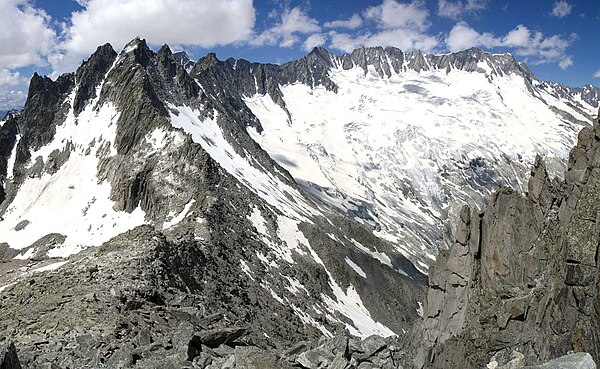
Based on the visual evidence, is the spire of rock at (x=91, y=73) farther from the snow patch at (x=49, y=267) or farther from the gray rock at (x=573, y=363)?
the gray rock at (x=573, y=363)

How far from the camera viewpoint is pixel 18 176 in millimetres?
139625

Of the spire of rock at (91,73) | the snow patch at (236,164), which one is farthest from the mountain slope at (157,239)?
the snow patch at (236,164)

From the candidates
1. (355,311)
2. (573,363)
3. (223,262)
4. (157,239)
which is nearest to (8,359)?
(573,363)

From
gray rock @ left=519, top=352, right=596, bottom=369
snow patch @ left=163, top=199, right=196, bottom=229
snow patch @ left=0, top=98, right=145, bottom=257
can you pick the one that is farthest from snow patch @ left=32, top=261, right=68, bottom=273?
snow patch @ left=0, top=98, right=145, bottom=257

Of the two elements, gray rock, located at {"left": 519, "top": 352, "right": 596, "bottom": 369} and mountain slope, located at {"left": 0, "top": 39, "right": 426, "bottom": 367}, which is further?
mountain slope, located at {"left": 0, "top": 39, "right": 426, "bottom": 367}

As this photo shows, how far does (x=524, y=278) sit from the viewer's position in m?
21.7

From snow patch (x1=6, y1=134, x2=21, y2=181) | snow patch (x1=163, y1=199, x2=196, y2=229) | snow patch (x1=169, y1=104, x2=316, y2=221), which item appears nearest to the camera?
snow patch (x1=163, y1=199, x2=196, y2=229)

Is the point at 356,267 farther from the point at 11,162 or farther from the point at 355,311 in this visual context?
the point at 11,162

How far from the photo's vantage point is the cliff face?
54.8ft

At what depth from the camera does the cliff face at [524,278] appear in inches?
658

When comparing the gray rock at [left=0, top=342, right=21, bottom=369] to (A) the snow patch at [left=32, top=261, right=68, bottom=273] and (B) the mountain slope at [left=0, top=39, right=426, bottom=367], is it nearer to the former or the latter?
(B) the mountain slope at [left=0, top=39, right=426, bottom=367]

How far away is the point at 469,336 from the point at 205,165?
83.1m

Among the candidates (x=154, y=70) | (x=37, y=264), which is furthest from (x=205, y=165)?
(x=154, y=70)

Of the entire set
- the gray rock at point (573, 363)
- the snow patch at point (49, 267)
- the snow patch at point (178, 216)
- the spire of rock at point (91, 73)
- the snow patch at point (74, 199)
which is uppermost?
the spire of rock at point (91, 73)
